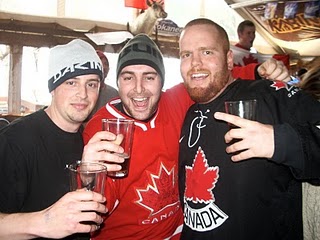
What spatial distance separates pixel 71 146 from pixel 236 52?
2924 mm

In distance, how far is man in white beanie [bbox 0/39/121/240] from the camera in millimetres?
1241

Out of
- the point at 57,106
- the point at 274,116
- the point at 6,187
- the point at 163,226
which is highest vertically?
the point at 57,106

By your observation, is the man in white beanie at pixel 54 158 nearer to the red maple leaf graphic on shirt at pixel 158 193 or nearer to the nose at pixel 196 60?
the red maple leaf graphic on shirt at pixel 158 193

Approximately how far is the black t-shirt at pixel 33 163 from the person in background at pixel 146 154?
258 mm

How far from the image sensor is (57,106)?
1.93 metres

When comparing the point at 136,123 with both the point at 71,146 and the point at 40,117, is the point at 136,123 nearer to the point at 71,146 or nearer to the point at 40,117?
the point at 71,146

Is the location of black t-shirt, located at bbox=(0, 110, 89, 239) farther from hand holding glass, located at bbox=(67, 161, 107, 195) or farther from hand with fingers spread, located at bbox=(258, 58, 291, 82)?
hand with fingers spread, located at bbox=(258, 58, 291, 82)

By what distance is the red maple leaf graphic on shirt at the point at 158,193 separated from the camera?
6.61 ft

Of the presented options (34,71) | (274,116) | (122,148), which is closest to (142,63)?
(122,148)

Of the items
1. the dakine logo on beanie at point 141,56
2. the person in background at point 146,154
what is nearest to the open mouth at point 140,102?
the person in background at point 146,154

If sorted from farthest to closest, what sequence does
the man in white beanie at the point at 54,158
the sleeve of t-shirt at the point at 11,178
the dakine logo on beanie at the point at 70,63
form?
the dakine logo on beanie at the point at 70,63, the sleeve of t-shirt at the point at 11,178, the man in white beanie at the point at 54,158

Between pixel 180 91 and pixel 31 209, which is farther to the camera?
pixel 180 91

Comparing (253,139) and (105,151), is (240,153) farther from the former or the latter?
(105,151)

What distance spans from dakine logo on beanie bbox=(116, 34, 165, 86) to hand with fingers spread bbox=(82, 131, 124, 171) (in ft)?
2.43
